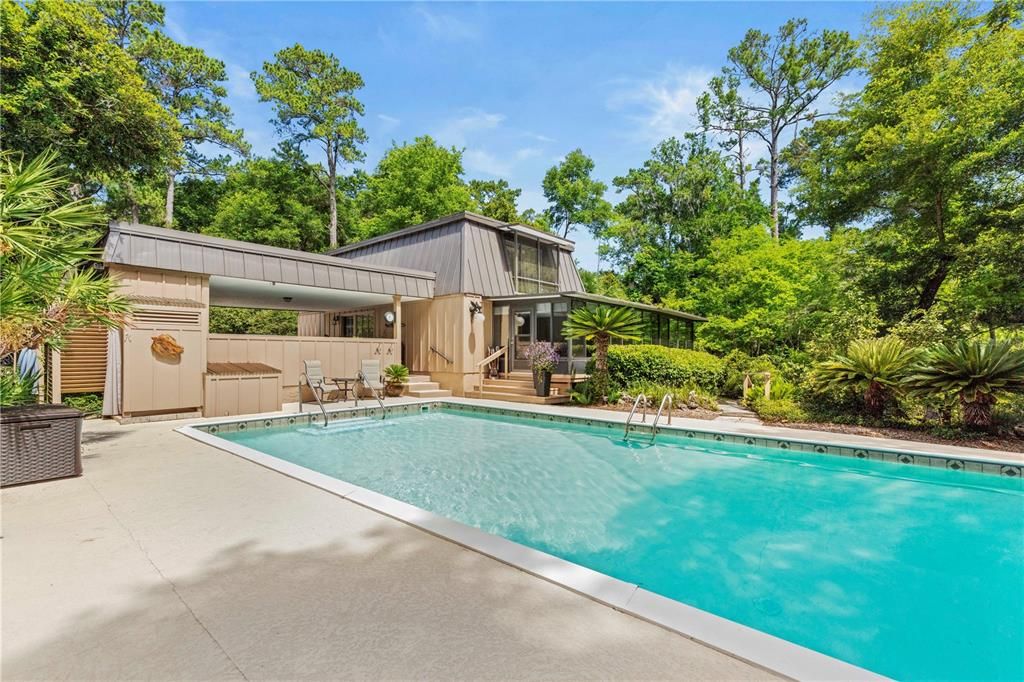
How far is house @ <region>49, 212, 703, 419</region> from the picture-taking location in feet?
27.2

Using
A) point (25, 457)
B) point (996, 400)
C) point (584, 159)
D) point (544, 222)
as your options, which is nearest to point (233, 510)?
point (25, 457)

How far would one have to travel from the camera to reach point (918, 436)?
7164 mm

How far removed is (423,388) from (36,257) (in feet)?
32.8

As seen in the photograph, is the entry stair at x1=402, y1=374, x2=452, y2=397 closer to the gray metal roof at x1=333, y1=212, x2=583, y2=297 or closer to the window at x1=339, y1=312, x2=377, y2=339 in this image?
the gray metal roof at x1=333, y1=212, x2=583, y2=297

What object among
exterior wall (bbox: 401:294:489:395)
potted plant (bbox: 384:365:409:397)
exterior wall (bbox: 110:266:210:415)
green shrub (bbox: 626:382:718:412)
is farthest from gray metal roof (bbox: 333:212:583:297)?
exterior wall (bbox: 110:266:210:415)

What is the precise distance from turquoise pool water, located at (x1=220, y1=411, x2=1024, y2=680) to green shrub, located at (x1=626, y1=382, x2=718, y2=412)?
A: 9.23 ft

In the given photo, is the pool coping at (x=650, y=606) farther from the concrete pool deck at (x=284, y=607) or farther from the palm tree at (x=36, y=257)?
the palm tree at (x=36, y=257)

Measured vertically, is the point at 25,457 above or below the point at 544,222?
below

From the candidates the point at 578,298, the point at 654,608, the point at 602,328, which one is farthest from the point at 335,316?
the point at 654,608

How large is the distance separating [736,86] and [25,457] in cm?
3140

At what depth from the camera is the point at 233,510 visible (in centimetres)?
370

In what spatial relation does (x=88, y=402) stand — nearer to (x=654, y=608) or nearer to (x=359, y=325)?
(x=359, y=325)

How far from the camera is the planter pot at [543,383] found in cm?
1173

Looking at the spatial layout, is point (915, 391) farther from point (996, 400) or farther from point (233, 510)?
point (233, 510)
